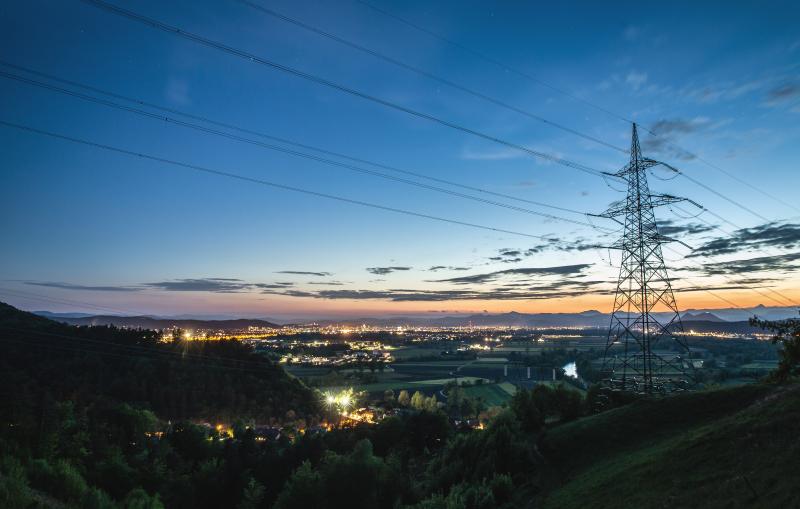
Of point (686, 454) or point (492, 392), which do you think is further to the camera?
point (492, 392)

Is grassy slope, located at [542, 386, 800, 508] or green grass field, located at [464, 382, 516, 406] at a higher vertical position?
grassy slope, located at [542, 386, 800, 508]

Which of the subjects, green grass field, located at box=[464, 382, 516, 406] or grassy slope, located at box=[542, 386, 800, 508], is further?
green grass field, located at box=[464, 382, 516, 406]

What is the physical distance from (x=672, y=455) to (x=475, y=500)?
48.7 ft

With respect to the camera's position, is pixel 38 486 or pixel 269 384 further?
pixel 269 384

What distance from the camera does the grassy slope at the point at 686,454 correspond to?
18.5 metres

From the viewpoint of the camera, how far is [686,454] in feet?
85.2

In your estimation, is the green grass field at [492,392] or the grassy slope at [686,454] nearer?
the grassy slope at [686,454]

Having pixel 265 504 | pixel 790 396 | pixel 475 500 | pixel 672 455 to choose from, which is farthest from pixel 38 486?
pixel 790 396

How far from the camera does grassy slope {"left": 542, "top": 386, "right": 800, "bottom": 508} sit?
1848 cm

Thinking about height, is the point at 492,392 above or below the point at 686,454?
below

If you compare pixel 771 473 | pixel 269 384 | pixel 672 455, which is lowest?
pixel 269 384

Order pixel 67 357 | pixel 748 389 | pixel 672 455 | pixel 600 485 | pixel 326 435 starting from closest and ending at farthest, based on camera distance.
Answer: pixel 672 455 < pixel 600 485 < pixel 748 389 < pixel 326 435 < pixel 67 357

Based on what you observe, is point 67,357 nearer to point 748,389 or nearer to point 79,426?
point 79,426

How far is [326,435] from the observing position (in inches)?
2913
